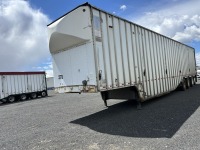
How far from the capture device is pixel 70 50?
8.05 metres

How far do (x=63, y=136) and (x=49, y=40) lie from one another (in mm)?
3733

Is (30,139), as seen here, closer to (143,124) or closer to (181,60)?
(143,124)

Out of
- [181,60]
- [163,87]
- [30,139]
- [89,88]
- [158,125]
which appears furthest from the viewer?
[181,60]

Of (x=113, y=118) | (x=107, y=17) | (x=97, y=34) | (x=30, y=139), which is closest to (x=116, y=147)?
(x=30, y=139)

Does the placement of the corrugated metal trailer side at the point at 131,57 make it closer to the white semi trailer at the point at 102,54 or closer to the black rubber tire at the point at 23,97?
the white semi trailer at the point at 102,54

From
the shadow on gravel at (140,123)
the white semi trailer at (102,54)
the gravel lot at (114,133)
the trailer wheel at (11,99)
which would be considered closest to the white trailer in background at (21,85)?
the trailer wheel at (11,99)

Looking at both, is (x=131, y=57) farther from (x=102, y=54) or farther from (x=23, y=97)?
(x=23, y=97)

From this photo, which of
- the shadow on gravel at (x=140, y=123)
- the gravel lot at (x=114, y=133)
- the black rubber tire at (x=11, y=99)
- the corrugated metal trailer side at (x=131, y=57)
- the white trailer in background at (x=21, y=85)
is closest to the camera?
the gravel lot at (x=114, y=133)

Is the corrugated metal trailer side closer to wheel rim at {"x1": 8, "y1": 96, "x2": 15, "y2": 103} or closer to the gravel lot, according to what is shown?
the gravel lot

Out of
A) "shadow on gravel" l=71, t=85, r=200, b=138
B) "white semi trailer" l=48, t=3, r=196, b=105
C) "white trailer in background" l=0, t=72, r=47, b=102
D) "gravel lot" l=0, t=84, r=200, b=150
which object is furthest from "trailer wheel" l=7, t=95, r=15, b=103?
"shadow on gravel" l=71, t=85, r=200, b=138

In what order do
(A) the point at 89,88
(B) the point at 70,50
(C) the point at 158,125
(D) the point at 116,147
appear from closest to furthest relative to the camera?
(D) the point at 116,147, (C) the point at 158,125, (A) the point at 89,88, (B) the point at 70,50

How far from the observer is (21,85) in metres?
23.2

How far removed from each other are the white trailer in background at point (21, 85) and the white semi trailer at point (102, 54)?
14.6m

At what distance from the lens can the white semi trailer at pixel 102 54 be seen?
7238 millimetres
